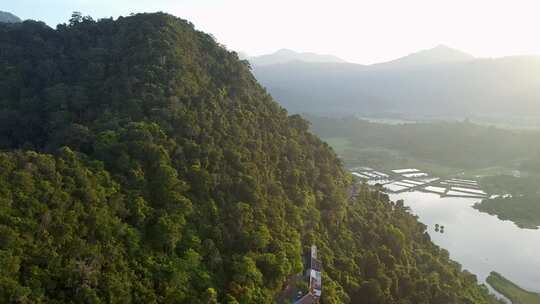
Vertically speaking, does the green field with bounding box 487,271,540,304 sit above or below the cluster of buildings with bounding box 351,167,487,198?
below

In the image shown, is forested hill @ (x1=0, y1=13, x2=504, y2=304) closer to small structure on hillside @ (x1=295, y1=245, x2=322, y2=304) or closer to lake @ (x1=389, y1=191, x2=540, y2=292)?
small structure on hillside @ (x1=295, y1=245, x2=322, y2=304)

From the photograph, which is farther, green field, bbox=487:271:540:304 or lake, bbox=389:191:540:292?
lake, bbox=389:191:540:292

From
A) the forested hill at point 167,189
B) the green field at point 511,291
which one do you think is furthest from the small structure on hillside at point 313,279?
the green field at point 511,291

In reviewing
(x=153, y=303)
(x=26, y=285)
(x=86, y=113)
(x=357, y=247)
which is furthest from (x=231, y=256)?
(x=86, y=113)

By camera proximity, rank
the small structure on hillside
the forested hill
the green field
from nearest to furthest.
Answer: the forested hill
the small structure on hillside
the green field

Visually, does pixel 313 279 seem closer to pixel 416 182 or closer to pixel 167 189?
pixel 167 189

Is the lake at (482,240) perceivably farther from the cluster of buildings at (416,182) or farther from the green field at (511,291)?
the cluster of buildings at (416,182)

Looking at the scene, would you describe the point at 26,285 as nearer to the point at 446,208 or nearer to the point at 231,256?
the point at 231,256

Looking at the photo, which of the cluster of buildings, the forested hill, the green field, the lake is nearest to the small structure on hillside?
the forested hill
